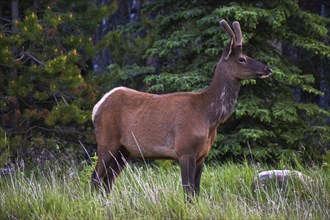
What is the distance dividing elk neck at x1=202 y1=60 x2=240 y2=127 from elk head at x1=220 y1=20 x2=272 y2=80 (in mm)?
67

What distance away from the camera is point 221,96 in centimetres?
770

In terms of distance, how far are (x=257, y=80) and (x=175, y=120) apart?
155 inches

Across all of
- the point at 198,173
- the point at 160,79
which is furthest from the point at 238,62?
the point at 160,79

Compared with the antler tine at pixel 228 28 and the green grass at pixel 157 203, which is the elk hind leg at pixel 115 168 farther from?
the antler tine at pixel 228 28

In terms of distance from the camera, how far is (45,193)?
23.9ft

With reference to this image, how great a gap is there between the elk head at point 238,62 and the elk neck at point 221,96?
2.7 inches

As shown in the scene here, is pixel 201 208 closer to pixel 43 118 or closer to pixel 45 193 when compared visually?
pixel 45 193

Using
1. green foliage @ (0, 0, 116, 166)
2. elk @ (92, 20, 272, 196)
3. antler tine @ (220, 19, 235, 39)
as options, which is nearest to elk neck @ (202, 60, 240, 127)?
elk @ (92, 20, 272, 196)

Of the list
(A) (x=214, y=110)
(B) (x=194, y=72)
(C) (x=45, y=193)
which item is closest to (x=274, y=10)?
(B) (x=194, y=72)

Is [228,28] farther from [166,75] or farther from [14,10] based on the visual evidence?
[14,10]

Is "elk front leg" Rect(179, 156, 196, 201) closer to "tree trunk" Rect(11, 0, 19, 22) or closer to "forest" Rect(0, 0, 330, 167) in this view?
"forest" Rect(0, 0, 330, 167)

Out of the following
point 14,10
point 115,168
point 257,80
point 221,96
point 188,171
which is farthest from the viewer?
point 257,80

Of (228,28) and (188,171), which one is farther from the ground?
(228,28)

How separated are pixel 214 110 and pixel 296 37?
4.09 m
